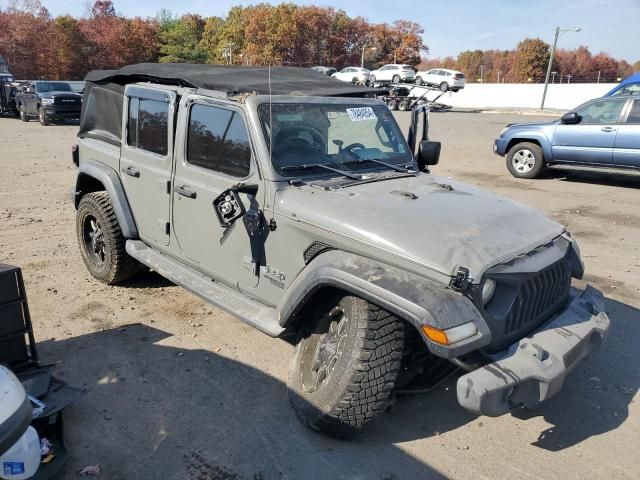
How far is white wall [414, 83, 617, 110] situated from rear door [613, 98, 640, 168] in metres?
30.2

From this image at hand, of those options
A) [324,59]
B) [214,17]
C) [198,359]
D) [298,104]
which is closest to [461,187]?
[298,104]

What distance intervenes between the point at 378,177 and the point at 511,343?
4.86 feet

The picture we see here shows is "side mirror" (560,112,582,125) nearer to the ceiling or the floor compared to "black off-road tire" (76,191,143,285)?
nearer to the ceiling

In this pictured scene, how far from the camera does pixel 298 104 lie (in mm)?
3779

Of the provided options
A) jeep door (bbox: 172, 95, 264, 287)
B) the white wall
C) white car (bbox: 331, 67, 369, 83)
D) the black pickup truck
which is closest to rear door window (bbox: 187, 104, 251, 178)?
jeep door (bbox: 172, 95, 264, 287)

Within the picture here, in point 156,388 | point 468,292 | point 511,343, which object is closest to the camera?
point 468,292

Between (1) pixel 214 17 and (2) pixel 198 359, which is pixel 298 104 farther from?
(1) pixel 214 17

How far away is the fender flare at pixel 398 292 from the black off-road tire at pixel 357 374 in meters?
0.16

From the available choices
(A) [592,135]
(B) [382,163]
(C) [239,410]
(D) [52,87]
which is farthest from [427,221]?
(D) [52,87]

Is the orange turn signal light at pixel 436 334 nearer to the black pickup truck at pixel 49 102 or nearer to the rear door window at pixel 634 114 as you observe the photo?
the rear door window at pixel 634 114

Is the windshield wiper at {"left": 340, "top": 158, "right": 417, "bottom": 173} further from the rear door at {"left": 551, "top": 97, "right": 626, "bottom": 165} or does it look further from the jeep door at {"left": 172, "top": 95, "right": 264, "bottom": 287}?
the rear door at {"left": 551, "top": 97, "right": 626, "bottom": 165}

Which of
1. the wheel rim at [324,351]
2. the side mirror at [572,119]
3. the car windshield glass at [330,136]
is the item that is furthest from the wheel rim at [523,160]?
the wheel rim at [324,351]

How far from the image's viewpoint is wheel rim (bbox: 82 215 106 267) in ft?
16.6

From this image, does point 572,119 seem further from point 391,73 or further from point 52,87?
point 391,73
